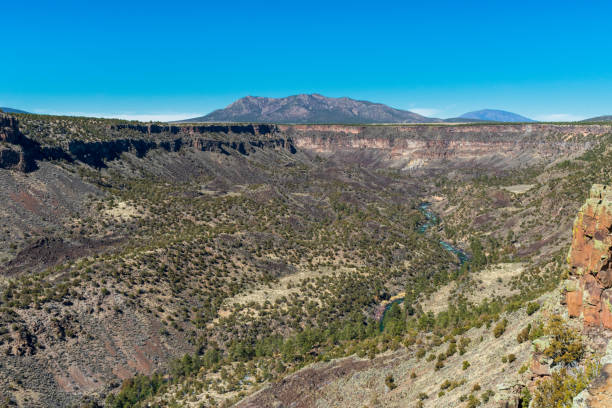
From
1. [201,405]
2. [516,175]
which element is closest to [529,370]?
[201,405]

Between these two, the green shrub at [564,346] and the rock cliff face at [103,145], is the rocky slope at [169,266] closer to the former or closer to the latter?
the rock cliff face at [103,145]

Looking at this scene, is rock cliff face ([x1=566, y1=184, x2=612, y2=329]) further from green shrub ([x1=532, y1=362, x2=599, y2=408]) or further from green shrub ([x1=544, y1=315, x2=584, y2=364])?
green shrub ([x1=532, y1=362, x2=599, y2=408])

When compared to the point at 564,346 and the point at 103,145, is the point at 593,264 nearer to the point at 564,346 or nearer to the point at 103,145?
the point at 564,346

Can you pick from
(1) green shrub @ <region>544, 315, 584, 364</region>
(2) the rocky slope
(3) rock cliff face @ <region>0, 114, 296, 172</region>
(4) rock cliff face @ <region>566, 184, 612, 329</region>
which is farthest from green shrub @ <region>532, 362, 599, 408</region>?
(3) rock cliff face @ <region>0, 114, 296, 172</region>

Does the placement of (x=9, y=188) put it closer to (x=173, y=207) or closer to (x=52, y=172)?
(x=52, y=172)

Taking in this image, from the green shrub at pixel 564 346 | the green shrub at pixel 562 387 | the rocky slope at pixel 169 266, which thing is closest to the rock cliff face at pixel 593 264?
the green shrub at pixel 564 346

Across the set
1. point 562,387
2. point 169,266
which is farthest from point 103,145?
point 562,387

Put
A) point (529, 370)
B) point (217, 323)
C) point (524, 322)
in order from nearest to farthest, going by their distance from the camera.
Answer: point (529, 370)
point (524, 322)
point (217, 323)

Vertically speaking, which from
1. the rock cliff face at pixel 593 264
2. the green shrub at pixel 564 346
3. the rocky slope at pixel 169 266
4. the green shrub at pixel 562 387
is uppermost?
the rock cliff face at pixel 593 264
